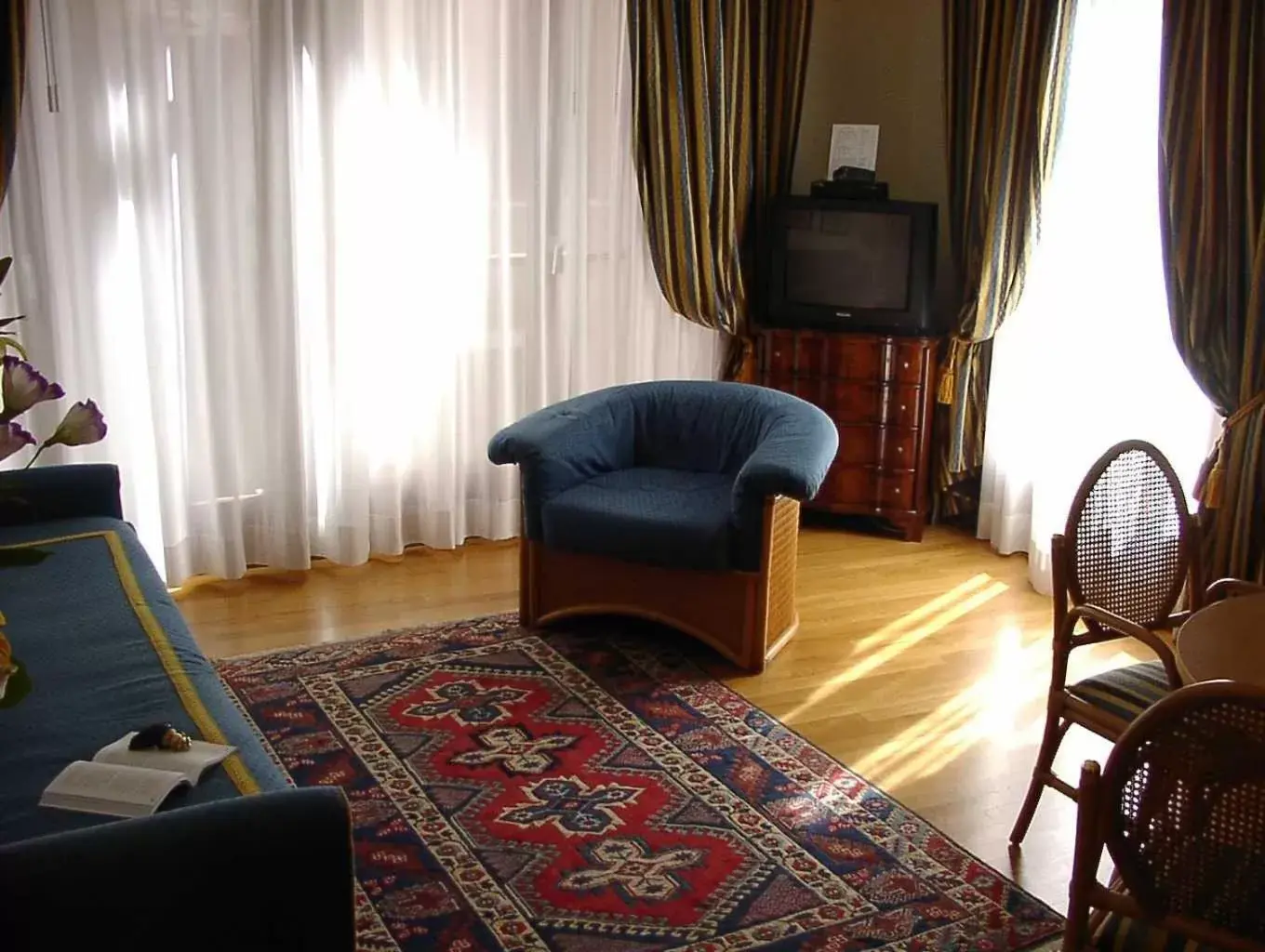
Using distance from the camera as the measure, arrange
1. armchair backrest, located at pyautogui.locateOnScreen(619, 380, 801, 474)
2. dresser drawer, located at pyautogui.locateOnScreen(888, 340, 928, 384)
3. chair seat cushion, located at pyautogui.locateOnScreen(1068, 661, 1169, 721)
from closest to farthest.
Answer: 1. chair seat cushion, located at pyautogui.locateOnScreen(1068, 661, 1169, 721)
2. armchair backrest, located at pyautogui.locateOnScreen(619, 380, 801, 474)
3. dresser drawer, located at pyautogui.locateOnScreen(888, 340, 928, 384)

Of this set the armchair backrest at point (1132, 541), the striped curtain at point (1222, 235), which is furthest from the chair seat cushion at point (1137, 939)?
the striped curtain at point (1222, 235)

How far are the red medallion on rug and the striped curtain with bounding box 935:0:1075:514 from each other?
1.98 metres

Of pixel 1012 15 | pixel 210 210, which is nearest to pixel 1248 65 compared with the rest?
pixel 1012 15

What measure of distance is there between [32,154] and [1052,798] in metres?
3.54

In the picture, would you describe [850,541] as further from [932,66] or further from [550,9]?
[550,9]

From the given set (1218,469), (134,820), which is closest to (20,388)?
(134,820)

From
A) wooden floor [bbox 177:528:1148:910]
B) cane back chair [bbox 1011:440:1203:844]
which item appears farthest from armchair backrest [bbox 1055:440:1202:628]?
wooden floor [bbox 177:528:1148:910]

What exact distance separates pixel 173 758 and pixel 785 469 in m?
2.07

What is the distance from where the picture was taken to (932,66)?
5.70m

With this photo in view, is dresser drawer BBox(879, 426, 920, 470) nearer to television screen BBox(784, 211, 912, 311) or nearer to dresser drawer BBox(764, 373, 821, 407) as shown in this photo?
dresser drawer BBox(764, 373, 821, 407)

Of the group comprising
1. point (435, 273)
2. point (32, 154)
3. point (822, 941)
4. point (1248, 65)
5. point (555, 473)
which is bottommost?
point (822, 941)

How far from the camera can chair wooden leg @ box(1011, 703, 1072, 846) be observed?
311 centimetres

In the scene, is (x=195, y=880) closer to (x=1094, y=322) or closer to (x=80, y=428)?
(x=80, y=428)

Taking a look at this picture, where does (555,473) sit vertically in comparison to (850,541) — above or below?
above
